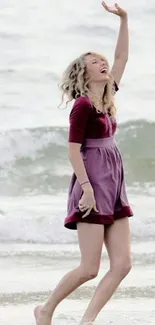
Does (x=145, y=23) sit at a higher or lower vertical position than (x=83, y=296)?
lower

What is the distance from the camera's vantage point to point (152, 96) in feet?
53.2

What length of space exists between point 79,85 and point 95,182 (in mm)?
509

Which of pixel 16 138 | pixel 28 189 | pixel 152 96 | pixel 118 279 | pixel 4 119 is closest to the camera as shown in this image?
pixel 118 279

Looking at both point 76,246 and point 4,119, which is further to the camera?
point 4,119

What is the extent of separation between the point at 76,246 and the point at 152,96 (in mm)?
8154

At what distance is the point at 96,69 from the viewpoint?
5.07m

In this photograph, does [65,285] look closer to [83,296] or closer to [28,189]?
[83,296]

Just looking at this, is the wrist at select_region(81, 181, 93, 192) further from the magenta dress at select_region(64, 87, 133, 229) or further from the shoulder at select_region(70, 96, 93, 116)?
the shoulder at select_region(70, 96, 93, 116)

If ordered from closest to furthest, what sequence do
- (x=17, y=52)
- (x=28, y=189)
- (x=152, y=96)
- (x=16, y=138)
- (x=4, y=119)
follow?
(x=28, y=189)
(x=16, y=138)
(x=4, y=119)
(x=152, y=96)
(x=17, y=52)

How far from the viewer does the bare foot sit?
5230 mm

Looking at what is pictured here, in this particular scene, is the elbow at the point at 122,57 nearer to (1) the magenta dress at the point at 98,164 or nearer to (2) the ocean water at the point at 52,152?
(1) the magenta dress at the point at 98,164

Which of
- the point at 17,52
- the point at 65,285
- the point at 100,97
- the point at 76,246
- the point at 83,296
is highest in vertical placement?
the point at 100,97

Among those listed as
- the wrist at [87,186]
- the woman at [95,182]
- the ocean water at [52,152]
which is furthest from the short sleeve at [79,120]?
the ocean water at [52,152]

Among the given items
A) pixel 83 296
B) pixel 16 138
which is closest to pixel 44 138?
pixel 16 138
